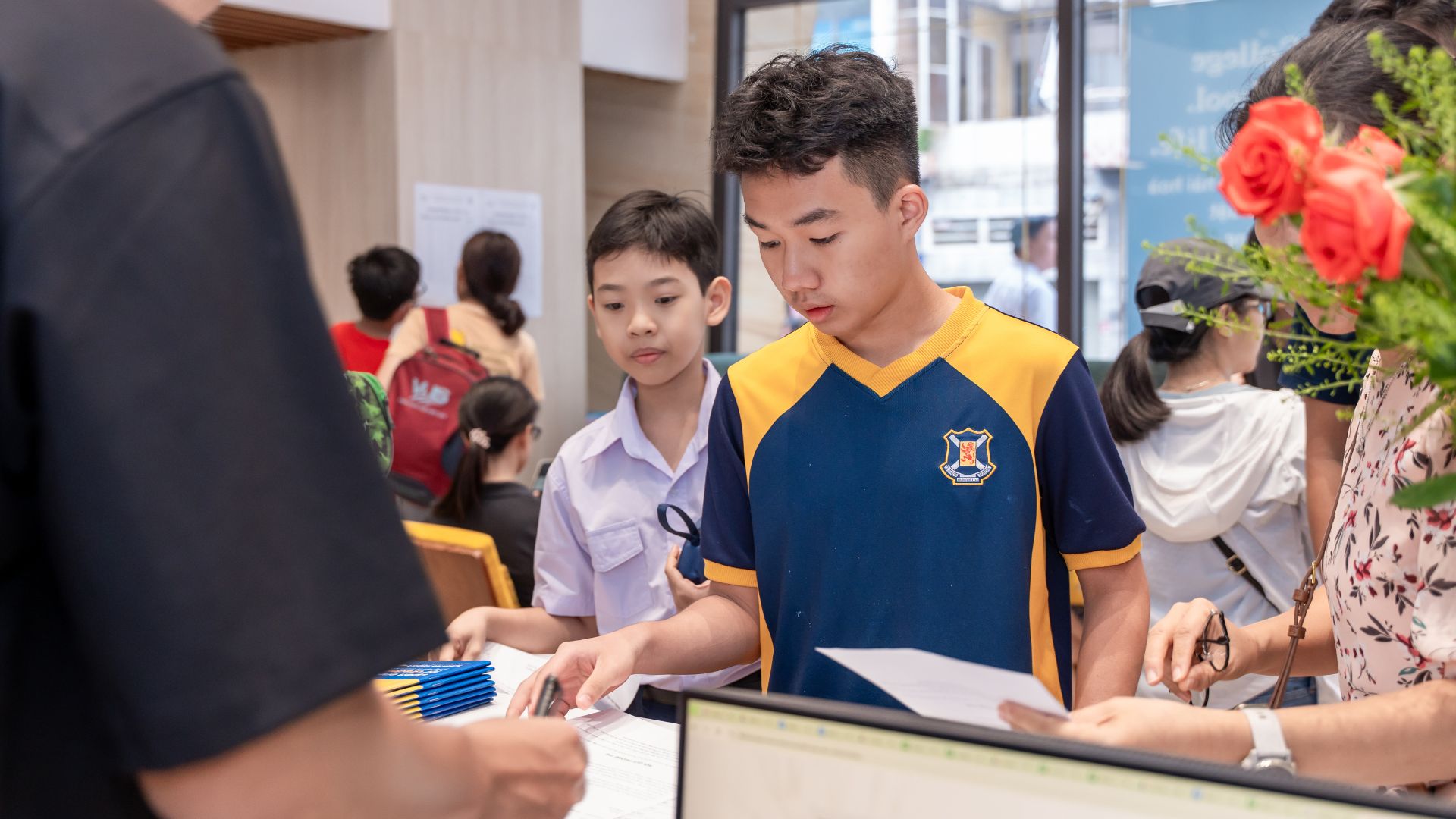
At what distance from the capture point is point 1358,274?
718 millimetres

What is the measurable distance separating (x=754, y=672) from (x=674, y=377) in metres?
0.56

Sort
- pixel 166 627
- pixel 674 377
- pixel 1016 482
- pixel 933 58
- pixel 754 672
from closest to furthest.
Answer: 1. pixel 166 627
2. pixel 1016 482
3. pixel 754 672
4. pixel 674 377
5. pixel 933 58

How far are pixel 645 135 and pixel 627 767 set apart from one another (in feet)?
21.0

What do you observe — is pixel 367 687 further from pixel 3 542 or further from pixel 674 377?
pixel 674 377

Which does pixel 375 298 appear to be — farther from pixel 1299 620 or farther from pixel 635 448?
pixel 1299 620

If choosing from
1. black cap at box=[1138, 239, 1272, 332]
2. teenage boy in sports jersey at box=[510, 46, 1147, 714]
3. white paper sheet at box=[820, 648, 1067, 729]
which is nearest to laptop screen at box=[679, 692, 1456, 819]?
white paper sheet at box=[820, 648, 1067, 729]

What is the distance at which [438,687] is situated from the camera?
1.52 metres

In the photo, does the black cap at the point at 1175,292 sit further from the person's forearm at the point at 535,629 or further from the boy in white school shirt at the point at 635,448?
the person's forearm at the point at 535,629

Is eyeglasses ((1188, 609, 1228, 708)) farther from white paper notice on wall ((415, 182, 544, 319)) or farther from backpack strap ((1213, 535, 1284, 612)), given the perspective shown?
white paper notice on wall ((415, 182, 544, 319))

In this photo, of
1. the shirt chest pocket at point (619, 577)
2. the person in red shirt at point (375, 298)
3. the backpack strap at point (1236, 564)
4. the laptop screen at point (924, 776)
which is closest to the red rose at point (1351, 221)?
the laptop screen at point (924, 776)

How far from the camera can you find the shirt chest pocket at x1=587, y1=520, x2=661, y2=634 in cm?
212

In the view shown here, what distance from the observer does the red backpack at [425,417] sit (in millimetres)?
4621

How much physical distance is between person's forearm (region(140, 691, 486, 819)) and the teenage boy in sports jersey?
0.72 metres

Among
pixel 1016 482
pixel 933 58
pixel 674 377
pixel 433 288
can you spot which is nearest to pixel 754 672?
pixel 674 377
